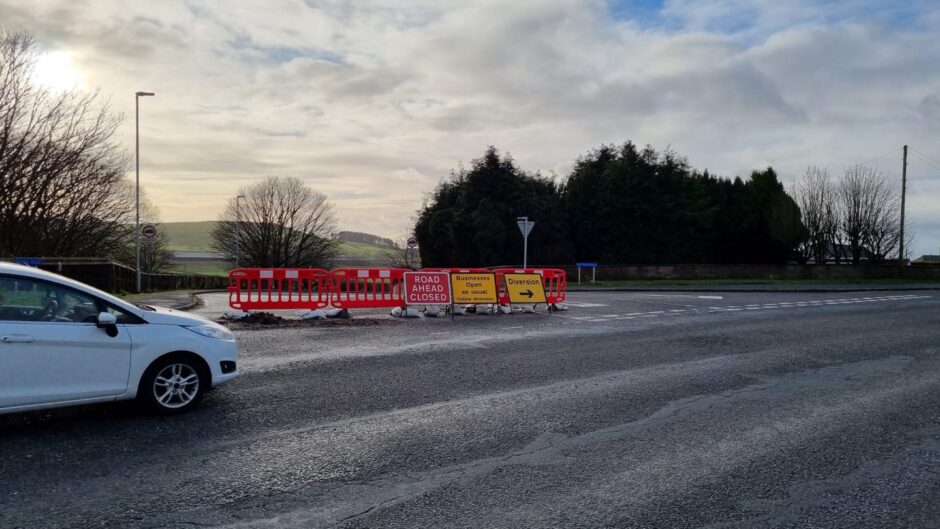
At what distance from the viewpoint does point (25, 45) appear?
22.2 m

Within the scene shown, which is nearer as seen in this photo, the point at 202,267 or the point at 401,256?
the point at 401,256

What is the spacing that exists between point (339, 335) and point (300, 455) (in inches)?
276

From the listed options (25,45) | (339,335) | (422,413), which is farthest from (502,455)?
(25,45)

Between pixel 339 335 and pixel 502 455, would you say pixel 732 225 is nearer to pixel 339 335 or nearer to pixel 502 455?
pixel 339 335

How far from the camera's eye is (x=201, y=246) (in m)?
122

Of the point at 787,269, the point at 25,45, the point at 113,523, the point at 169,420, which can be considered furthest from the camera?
the point at 787,269

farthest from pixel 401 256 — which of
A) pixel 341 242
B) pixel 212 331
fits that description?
pixel 212 331

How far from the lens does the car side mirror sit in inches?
231

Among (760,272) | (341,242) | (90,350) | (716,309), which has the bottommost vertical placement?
Answer: (716,309)

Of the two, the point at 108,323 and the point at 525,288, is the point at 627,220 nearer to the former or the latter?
the point at 525,288

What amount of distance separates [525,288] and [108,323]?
12.4 m

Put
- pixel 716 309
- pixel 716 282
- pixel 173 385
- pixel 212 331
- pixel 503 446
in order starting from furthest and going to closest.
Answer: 1. pixel 716 282
2. pixel 716 309
3. pixel 212 331
4. pixel 173 385
5. pixel 503 446

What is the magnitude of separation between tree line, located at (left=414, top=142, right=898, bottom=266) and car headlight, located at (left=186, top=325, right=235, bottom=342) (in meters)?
34.3

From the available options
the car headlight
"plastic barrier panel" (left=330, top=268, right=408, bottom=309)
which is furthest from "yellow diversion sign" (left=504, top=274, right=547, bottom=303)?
the car headlight
